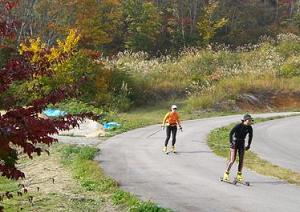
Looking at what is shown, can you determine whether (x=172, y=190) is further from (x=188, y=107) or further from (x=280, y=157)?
(x=188, y=107)

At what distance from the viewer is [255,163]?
58.8 feet

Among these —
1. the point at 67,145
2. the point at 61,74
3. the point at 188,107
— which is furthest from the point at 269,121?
the point at 67,145

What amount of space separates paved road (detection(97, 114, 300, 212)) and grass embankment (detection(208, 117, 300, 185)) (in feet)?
1.40

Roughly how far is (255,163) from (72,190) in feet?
24.5

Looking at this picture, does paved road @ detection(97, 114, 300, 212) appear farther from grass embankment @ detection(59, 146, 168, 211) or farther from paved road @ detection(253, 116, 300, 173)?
paved road @ detection(253, 116, 300, 173)

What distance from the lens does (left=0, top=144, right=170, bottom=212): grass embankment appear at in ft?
36.5

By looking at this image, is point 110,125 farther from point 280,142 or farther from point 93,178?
point 93,178

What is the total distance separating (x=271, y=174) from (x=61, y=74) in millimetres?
19430

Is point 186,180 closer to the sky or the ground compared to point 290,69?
closer to the ground

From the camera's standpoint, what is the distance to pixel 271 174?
51.4 ft

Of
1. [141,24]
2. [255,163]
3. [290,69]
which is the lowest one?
[255,163]

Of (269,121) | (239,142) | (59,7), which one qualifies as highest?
(59,7)

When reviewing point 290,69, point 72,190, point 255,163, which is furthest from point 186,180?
point 290,69

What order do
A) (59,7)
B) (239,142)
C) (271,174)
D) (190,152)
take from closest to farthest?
(239,142), (271,174), (190,152), (59,7)
